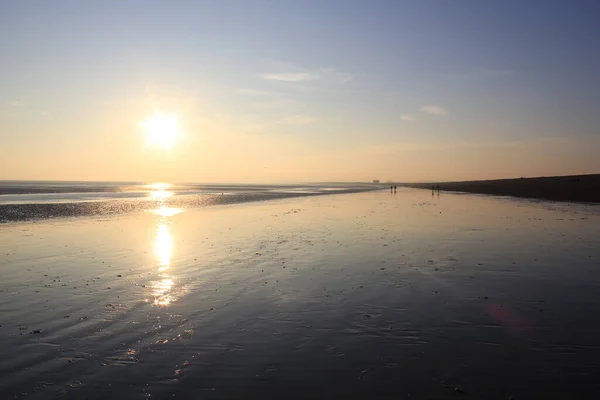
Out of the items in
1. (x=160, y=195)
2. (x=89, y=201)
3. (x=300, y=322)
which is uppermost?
(x=160, y=195)

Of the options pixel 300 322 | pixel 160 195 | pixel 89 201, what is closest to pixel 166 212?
pixel 89 201

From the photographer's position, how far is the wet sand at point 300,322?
720cm

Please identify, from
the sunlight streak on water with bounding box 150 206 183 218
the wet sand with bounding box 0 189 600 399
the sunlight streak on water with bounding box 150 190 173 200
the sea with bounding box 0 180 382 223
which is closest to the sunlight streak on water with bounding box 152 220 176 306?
the wet sand with bounding box 0 189 600 399

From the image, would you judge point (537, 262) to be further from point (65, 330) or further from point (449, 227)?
point (65, 330)

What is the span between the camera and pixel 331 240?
985 inches

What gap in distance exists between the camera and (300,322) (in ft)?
34.2

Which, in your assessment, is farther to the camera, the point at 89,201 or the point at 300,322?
the point at 89,201

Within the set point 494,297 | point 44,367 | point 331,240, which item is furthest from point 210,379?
point 331,240

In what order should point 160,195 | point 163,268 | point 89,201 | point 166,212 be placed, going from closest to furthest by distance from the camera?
point 163,268
point 166,212
point 89,201
point 160,195

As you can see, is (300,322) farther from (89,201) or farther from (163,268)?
(89,201)

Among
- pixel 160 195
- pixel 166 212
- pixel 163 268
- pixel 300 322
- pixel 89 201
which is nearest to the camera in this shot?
pixel 300 322

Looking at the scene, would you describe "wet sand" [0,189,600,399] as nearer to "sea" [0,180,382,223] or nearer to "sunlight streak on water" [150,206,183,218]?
"sunlight streak on water" [150,206,183,218]

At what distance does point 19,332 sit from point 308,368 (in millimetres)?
7273

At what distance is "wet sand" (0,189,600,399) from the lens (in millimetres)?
7195
